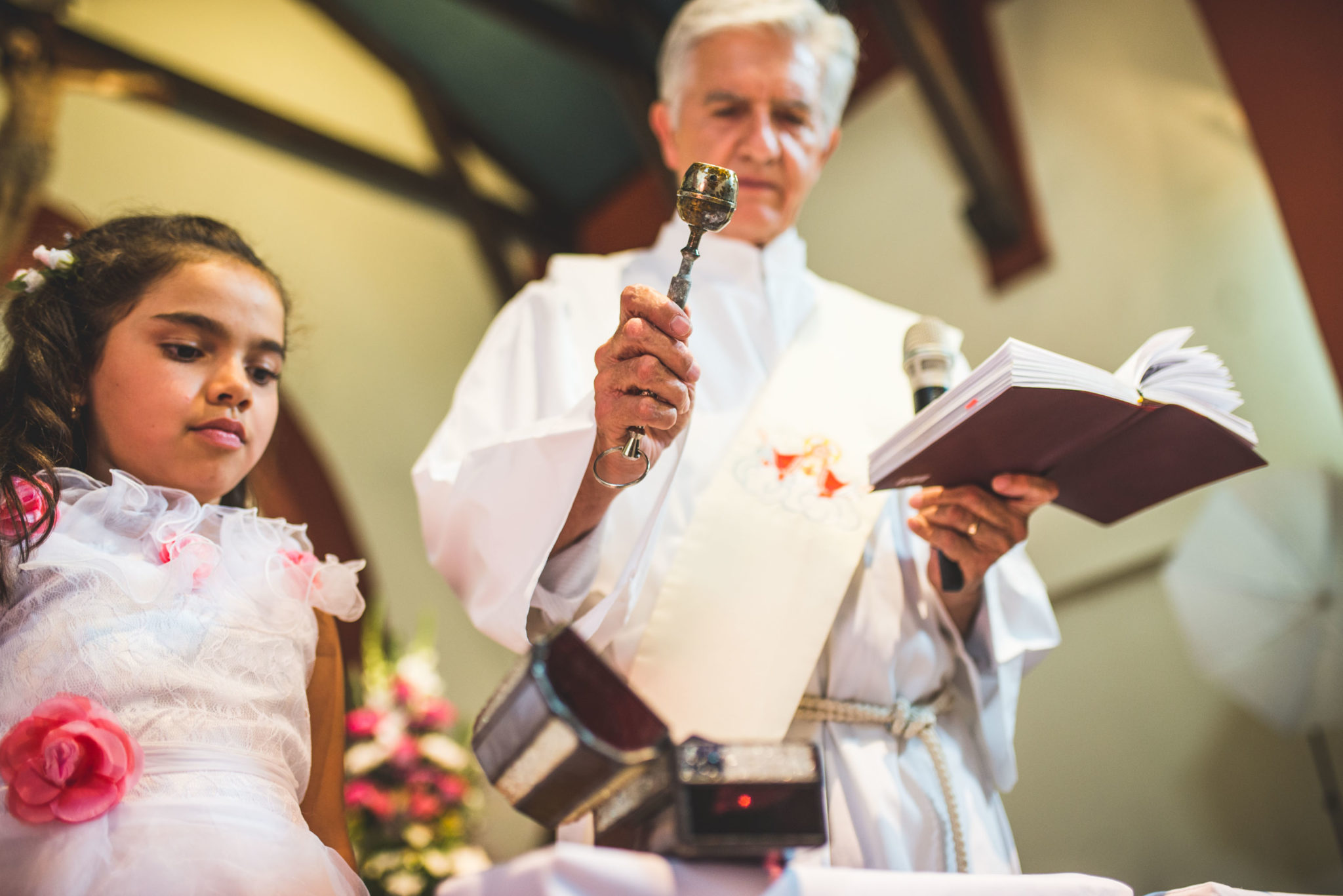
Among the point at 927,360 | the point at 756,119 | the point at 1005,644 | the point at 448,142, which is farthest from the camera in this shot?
the point at 448,142

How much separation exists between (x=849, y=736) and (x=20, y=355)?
1328 millimetres

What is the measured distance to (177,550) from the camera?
4.41 feet

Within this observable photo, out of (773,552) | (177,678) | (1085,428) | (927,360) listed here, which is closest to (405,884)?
(773,552)

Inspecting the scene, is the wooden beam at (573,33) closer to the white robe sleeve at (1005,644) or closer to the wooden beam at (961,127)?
the wooden beam at (961,127)

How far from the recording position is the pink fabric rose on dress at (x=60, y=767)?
3.64ft

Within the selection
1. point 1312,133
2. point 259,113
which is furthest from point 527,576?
point 259,113

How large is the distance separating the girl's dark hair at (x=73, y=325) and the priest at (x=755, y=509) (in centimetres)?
46

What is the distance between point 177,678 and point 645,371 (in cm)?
67

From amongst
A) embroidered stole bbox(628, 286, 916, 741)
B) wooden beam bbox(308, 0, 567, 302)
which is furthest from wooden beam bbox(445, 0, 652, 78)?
embroidered stole bbox(628, 286, 916, 741)

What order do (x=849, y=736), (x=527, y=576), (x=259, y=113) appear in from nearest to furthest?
(x=527, y=576), (x=849, y=736), (x=259, y=113)

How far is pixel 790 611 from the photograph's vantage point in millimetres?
1654

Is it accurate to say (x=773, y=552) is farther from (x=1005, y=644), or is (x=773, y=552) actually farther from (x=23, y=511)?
(x=23, y=511)

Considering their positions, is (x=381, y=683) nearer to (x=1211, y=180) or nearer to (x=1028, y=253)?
(x=1028, y=253)

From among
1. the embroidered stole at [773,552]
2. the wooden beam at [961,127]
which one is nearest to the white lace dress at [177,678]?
the embroidered stole at [773,552]
